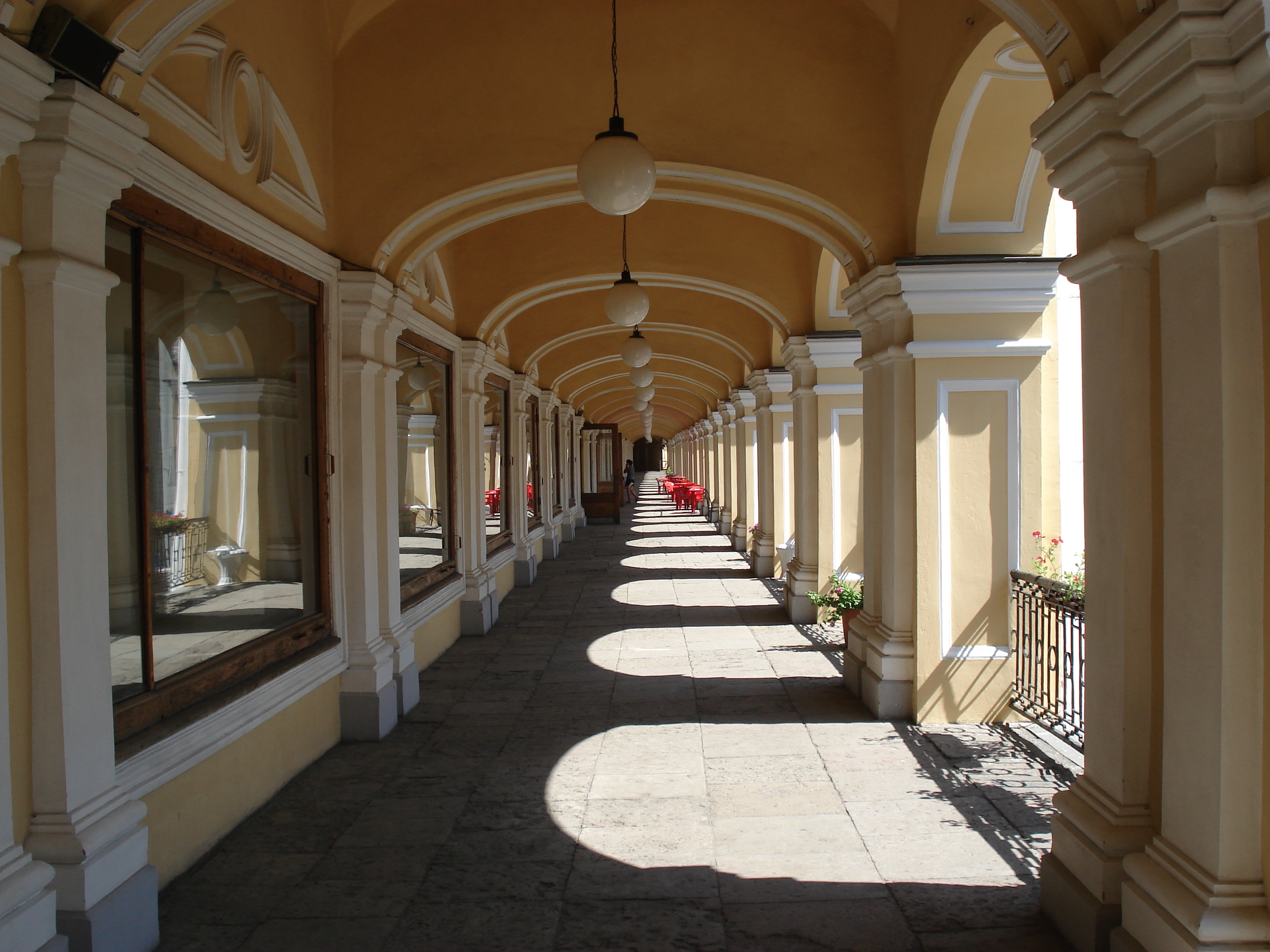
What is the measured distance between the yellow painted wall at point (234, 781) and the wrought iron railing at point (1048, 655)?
4.17m

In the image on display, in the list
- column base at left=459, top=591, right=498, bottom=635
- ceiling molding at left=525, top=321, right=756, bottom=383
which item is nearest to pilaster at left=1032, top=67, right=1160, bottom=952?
column base at left=459, top=591, right=498, bottom=635

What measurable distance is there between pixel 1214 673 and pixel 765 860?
1984 mm

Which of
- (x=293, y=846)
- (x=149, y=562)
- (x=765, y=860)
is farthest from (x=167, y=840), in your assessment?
(x=765, y=860)

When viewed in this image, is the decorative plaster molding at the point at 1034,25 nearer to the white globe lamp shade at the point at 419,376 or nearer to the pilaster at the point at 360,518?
the pilaster at the point at 360,518

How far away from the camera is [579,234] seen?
29.1 feet

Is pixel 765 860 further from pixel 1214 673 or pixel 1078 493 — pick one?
pixel 1078 493

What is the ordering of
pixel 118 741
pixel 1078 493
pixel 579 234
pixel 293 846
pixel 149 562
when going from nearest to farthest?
pixel 118 741
pixel 149 562
pixel 293 846
pixel 1078 493
pixel 579 234

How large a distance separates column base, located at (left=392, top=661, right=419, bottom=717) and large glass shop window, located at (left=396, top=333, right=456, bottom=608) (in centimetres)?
70

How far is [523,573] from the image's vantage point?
12.6m

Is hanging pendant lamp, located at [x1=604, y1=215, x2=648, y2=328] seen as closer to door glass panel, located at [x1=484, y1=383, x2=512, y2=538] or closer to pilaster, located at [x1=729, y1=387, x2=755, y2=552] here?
door glass panel, located at [x1=484, y1=383, x2=512, y2=538]

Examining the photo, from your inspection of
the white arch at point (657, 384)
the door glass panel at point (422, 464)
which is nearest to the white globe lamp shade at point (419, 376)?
the door glass panel at point (422, 464)

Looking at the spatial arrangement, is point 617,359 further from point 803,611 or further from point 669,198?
point 669,198

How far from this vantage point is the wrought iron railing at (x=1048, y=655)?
4.73m

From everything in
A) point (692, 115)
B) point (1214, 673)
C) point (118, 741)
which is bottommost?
point (118, 741)
